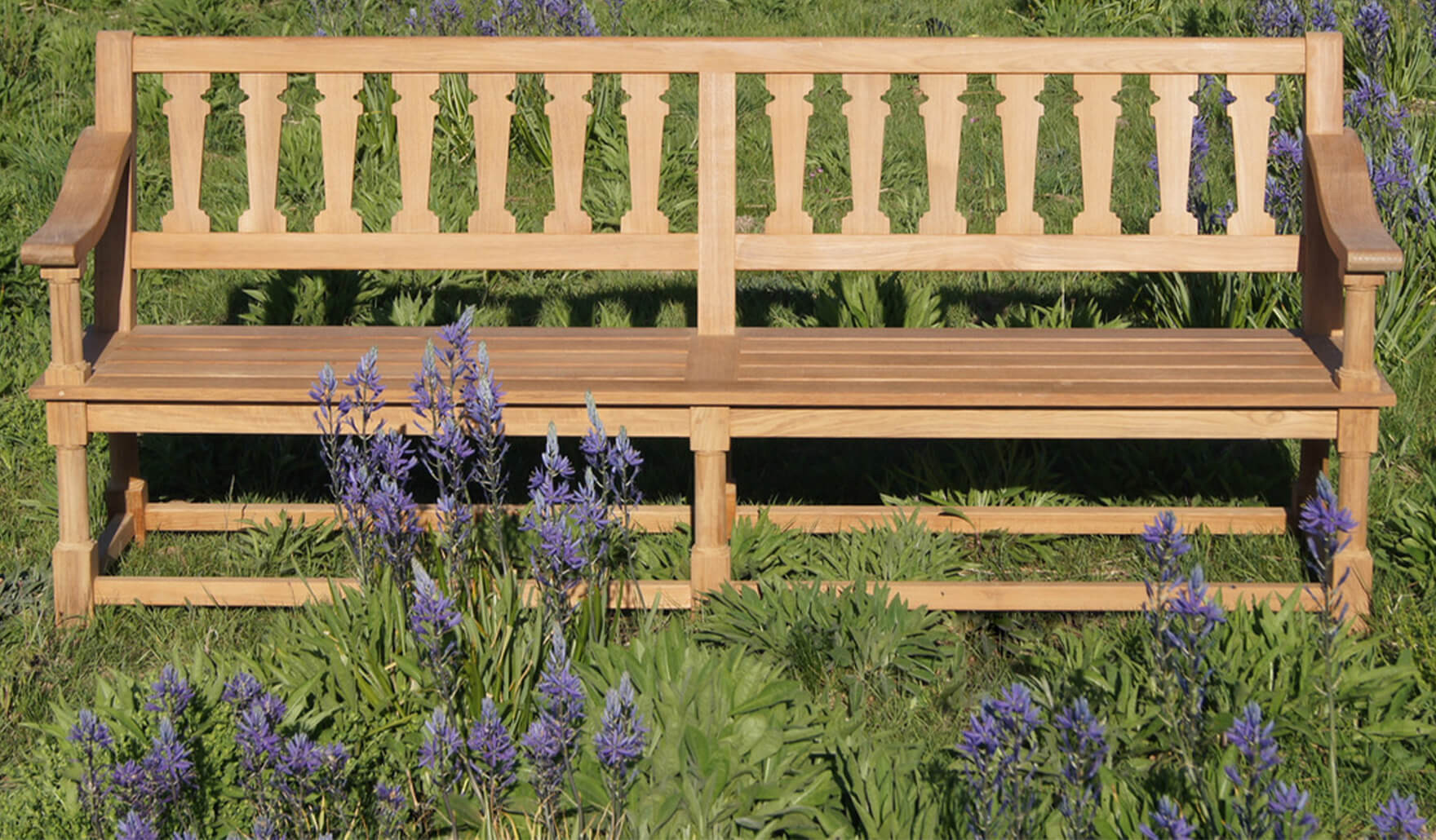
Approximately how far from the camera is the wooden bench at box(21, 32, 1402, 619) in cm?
371

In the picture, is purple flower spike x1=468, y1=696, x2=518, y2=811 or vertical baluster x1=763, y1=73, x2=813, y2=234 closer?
purple flower spike x1=468, y1=696, x2=518, y2=811

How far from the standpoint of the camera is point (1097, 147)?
4.16 meters

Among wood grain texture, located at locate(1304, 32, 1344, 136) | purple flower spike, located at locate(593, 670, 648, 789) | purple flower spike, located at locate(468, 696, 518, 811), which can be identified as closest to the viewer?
purple flower spike, located at locate(593, 670, 648, 789)

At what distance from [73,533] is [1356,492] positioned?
9.43ft

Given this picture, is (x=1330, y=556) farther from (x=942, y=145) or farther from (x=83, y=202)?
(x=83, y=202)

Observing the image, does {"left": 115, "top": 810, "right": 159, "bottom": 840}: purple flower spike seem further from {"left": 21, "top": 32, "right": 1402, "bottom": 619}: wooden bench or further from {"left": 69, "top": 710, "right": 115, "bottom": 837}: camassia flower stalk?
{"left": 21, "top": 32, "right": 1402, "bottom": 619}: wooden bench

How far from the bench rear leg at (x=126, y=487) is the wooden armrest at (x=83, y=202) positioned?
0.61 meters

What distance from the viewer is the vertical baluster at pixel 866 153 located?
13.6ft

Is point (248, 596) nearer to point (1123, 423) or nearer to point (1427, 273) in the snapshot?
point (1123, 423)

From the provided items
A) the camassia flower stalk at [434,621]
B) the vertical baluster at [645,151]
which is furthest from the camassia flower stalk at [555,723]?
the vertical baluster at [645,151]

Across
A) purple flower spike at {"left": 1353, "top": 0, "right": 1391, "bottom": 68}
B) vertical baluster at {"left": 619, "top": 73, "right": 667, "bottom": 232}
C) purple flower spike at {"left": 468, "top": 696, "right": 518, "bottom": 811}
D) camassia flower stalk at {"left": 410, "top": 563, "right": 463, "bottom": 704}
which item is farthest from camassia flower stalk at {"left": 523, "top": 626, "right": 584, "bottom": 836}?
purple flower spike at {"left": 1353, "top": 0, "right": 1391, "bottom": 68}

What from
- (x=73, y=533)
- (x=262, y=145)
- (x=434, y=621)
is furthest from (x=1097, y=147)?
(x=73, y=533)

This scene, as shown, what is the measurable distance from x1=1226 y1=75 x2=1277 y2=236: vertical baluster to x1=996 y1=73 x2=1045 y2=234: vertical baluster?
1.56 feet

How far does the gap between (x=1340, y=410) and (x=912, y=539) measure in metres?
1.03
